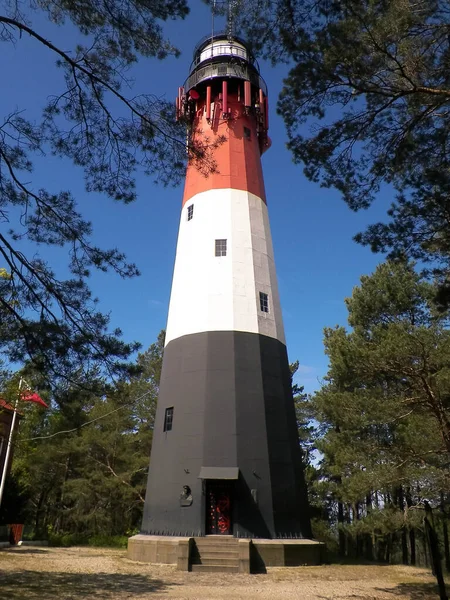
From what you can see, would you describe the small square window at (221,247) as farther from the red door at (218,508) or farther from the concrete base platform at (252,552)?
the concrete base platform at (252,552)

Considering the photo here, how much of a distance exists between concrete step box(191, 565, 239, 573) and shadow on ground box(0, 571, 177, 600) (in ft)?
5.72

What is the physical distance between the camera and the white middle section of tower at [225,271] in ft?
50.2

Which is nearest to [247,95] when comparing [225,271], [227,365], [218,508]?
[225,271]

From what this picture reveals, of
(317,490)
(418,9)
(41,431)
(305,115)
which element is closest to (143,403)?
(41,431)

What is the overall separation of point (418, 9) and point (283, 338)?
10685 millimetres

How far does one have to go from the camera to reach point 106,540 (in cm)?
2238

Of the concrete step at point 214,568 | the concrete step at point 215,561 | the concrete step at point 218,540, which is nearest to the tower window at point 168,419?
the concrete step at point 218,540

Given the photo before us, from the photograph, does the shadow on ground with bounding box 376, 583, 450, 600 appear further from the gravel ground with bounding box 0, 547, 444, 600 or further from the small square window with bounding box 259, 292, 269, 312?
the small square window with bounding box 259, 292, 269, 312

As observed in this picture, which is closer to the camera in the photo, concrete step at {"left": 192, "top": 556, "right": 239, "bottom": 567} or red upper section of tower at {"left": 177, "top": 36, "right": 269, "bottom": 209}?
concrete step at {"left": 192, "top": 556, "right": 239, "bottom": 567}

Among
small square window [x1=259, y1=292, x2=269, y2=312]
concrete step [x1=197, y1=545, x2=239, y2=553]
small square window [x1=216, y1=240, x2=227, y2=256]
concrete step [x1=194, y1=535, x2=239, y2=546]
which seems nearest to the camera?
concrete step [x1=197, y1=545, x2=239, y2=553]

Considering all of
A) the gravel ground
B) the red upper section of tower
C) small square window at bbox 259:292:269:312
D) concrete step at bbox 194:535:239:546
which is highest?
the red upper section of tower

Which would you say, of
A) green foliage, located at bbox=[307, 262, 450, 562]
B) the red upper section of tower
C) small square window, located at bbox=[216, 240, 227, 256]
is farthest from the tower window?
the red upper section of tower

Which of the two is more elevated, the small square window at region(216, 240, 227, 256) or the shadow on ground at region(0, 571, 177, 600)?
the small square window at region(216, 240, 227, 256)

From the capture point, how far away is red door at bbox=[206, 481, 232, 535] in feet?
43.3
